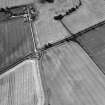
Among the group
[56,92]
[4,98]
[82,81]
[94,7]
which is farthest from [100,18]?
[4,98]

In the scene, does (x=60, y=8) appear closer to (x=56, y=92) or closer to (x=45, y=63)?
(x=45, y=63)

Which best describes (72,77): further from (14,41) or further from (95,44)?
(14,41)

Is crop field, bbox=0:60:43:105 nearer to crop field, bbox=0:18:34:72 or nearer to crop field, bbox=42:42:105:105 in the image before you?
crop field, bbox=42:42:105:105

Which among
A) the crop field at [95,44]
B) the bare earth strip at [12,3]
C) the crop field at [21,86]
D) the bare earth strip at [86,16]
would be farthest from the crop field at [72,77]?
the bare earth strip at [12,3]

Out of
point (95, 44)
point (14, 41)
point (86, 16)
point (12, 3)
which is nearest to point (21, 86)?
point (14, 41)

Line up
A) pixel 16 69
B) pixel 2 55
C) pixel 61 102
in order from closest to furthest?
pixel 61 102
pixel 16 69
pixel 2 55

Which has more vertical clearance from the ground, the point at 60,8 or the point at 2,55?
the point at 60,8

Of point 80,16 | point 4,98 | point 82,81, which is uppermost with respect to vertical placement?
point 80,16
